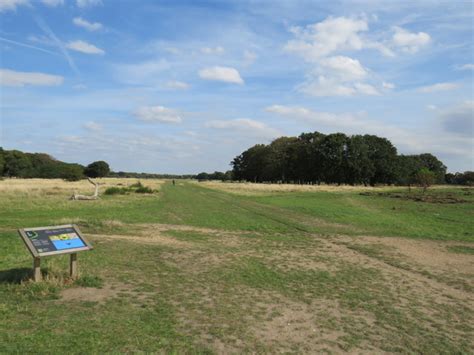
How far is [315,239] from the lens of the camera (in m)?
15.0

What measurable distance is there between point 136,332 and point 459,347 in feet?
14.0

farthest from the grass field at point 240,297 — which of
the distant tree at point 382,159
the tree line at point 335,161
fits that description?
the distant tree at point 382,159

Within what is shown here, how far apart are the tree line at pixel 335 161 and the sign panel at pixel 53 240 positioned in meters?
82.4

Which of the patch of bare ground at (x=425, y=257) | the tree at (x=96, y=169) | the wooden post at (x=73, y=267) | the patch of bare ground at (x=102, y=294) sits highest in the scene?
the tree at (x=96, y=169)

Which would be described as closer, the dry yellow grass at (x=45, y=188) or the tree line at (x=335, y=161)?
the dry yellow grass at (x=45, y=188)

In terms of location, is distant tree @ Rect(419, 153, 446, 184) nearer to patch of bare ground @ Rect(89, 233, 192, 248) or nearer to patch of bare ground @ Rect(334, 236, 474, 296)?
patch of bare ground @ Rect(334, 236, 474, 296)

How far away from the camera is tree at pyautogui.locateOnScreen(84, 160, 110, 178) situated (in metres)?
136

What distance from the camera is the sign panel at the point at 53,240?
7.00 metres

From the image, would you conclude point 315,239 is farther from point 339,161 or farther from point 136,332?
point 339,161

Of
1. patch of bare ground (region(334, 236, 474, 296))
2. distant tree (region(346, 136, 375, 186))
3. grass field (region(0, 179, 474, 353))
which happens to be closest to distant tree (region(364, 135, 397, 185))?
distant tree (region(346, 136, 375, 186))

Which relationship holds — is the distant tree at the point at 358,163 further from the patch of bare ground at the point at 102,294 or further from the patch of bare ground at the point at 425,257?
the patch of bare ground at the point at 102,294

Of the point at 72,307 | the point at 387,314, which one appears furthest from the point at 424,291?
the point at 72,307

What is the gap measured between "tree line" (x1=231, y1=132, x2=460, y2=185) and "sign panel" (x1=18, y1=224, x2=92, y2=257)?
8244 centimetres

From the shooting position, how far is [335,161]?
91562 mm
